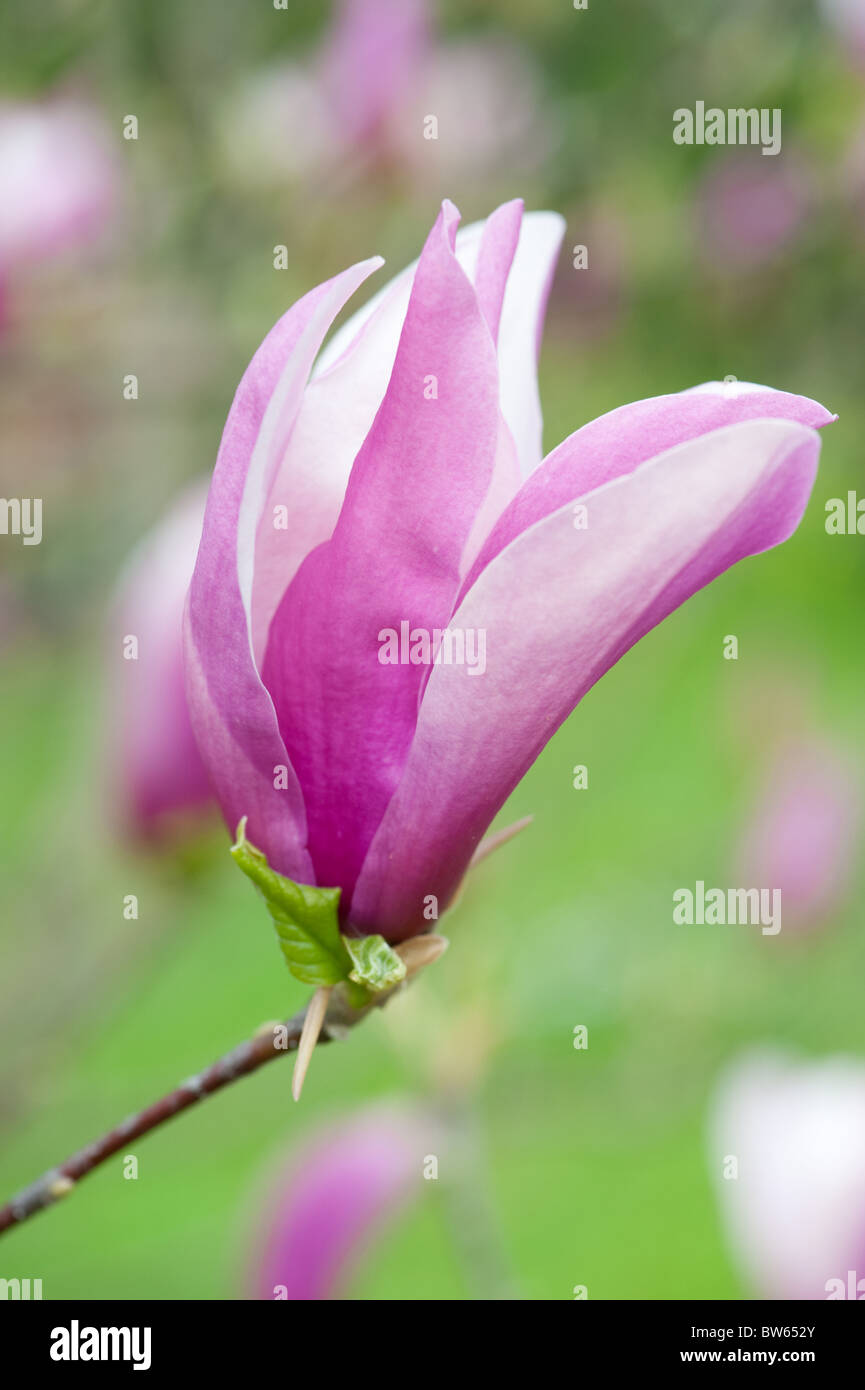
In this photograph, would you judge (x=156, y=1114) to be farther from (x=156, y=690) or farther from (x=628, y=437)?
(x=156, y=690)

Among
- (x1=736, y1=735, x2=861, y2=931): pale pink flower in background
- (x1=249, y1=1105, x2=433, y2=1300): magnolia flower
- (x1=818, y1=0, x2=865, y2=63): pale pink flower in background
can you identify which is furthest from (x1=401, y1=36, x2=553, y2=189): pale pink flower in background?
(x1=249, y1=1105, x2=433, y2=1300): magnolia flower

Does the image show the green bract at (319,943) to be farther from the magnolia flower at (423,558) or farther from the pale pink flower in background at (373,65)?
the pale pink flower in background at (373,65)

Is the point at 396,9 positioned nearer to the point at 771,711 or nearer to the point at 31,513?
the point at 31,513

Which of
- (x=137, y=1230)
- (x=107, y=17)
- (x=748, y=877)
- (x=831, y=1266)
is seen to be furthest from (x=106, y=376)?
(x=831, y=1266)

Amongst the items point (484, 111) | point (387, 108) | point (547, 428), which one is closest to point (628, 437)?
point (387, 108)

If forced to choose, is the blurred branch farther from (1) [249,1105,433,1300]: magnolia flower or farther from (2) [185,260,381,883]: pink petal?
(1) [249,1105,433,1300]: magnolia flower

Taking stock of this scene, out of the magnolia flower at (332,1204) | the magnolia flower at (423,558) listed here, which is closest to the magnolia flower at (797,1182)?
the magnolia flower at (332,1204)
